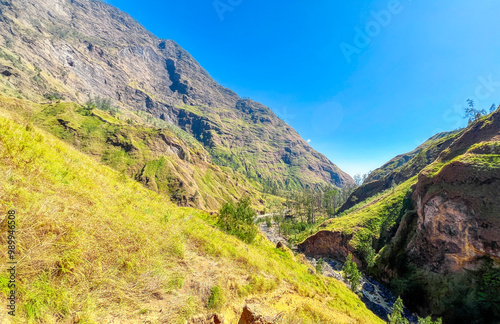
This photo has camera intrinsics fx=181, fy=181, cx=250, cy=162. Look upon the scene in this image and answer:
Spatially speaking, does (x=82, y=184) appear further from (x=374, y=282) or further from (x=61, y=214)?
(x=374, y=282)

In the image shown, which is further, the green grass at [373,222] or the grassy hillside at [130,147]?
the grassy hillside at [130,147]

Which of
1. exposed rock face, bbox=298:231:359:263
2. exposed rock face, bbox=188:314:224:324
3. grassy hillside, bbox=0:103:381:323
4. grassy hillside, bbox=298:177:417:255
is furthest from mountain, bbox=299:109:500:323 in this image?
exposed rock face, bbox=188:314:224:324

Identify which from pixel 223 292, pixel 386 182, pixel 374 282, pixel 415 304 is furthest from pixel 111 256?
pixel 386 182

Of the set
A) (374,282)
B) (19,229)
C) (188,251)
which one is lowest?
(374,282)

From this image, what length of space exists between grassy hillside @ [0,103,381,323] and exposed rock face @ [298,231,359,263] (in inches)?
2121

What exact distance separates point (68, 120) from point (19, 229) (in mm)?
115951

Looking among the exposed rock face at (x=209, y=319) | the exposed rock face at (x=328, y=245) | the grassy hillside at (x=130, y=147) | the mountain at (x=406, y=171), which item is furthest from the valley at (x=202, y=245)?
the mountain at (x=406, y=171)

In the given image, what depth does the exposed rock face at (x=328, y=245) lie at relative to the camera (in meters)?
54.2

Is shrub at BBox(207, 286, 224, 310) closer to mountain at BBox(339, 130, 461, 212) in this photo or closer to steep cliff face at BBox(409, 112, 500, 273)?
steep cliff face at BBox(409, 112, 500, 273)

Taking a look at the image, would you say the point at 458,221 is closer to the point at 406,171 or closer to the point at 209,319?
the point at 209,319

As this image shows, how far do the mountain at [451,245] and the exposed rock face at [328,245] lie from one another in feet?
8.60

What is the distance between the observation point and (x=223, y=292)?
7148 mm

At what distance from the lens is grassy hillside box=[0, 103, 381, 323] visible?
3.81 m

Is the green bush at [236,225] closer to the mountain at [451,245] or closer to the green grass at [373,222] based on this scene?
the mountain at [451,245]
